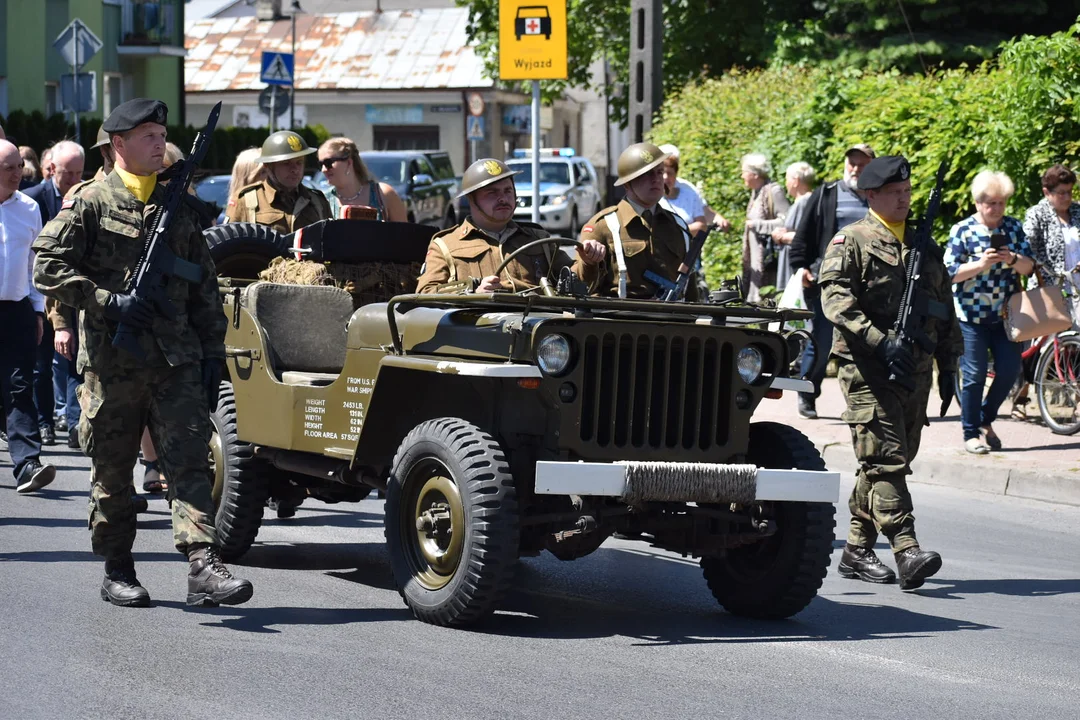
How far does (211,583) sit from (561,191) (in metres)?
31.3

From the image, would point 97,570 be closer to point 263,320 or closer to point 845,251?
point 263,320

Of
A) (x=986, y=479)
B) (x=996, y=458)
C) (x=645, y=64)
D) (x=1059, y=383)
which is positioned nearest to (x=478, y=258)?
(x=986, y=479)

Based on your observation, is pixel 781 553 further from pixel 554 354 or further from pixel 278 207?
pixel 278 207

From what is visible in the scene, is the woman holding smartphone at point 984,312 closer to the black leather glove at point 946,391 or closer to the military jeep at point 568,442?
the black leather glove at point 946,391

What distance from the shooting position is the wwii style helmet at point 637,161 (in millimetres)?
8719

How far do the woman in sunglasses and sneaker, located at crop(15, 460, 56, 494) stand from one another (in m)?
2.18

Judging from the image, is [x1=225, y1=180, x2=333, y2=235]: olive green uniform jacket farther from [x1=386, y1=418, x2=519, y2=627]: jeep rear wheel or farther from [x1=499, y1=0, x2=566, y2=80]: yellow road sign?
[x1=499, y1=0, x2=566, y2=80]: yellow road sign

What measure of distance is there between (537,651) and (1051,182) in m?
7.76

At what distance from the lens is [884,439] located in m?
8.35

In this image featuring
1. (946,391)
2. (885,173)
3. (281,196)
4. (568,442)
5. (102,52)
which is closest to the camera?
(568,442)

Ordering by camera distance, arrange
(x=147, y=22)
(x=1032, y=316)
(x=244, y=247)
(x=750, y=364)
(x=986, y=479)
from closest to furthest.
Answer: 1. (x=750, y=364)
2. (x=244, y=247)
3. (x=986, y=479)
4. (x=1032, y=316)
5. (x=147, y=22)

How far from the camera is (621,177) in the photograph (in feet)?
28.8

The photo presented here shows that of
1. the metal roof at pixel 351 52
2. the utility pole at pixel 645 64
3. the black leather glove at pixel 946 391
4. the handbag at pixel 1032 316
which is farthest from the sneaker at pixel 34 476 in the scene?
the metal roof at pixel 351 52

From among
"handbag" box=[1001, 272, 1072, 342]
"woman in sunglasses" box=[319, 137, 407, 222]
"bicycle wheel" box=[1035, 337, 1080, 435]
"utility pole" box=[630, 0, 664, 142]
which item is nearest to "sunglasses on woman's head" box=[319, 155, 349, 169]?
"woman in sunglasses" box=[319, 137, 407, 222]
